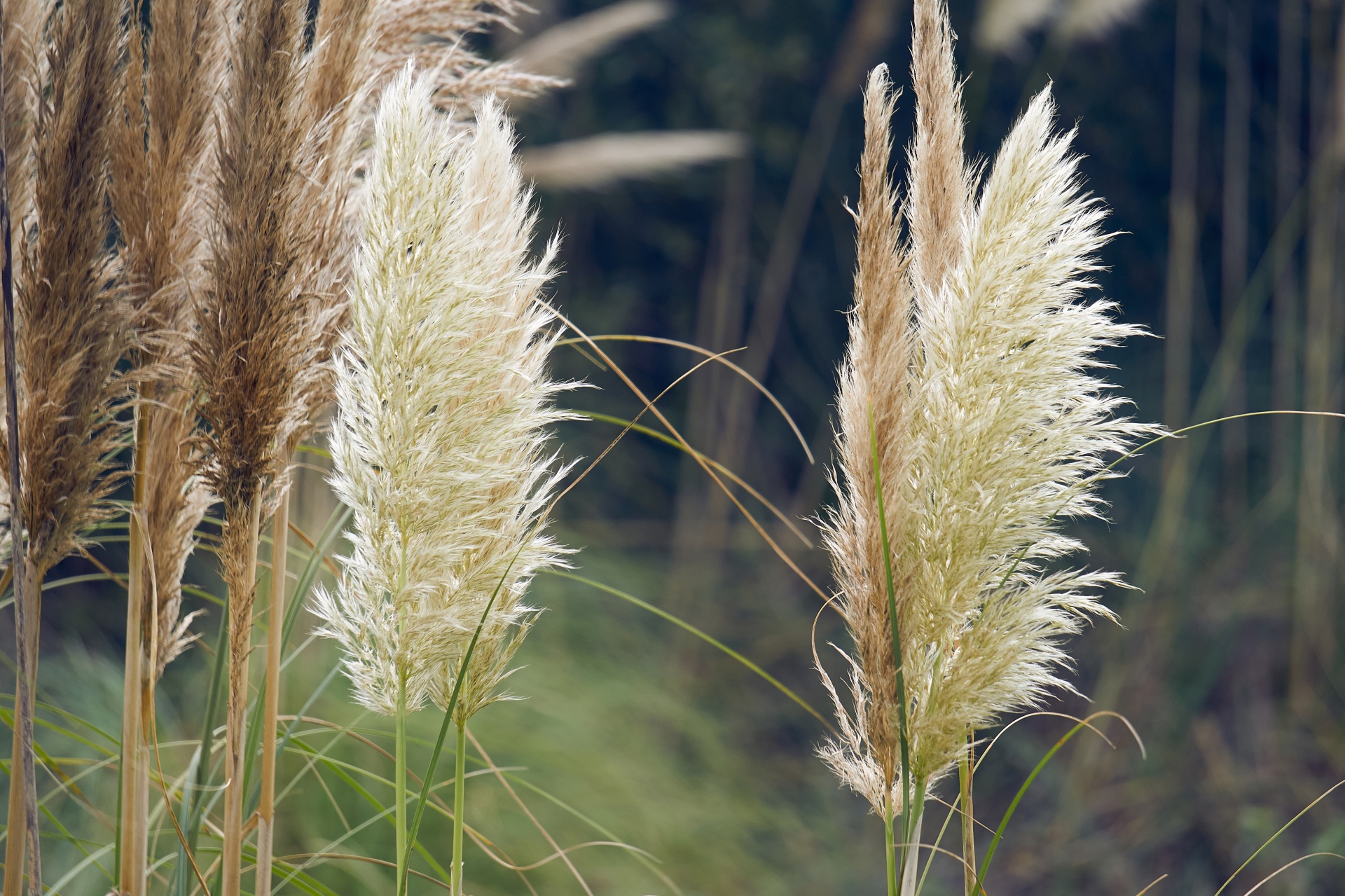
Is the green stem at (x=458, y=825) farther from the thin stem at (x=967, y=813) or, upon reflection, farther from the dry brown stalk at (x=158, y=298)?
the thin stem at (x=967, y=813)

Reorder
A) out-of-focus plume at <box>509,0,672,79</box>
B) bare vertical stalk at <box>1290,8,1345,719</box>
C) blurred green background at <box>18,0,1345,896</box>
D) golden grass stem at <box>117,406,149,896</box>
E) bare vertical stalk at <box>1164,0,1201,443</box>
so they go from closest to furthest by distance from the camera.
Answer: golden grass stem at <box>117,406,149,896</box> < blurred green background at <box>18,0,1345,896</box> < out-of-focus plume at <box>509,0,672,79</box> < bare vertical stalk at <box>1290,8,1345,719</box> < bare vertical stalk at <box>1164,0,1201,443</box>

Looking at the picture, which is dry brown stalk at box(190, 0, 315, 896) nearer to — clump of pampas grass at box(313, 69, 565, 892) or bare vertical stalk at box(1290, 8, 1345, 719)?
clump of pampas grass at box(313, 69, 565, 892)

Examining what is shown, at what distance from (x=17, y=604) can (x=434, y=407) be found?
0.41 metres

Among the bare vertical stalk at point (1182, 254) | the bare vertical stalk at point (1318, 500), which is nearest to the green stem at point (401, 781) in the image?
the bare vertical stalk at point (1182, 254)

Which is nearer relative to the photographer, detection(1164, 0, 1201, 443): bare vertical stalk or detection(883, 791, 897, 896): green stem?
detection(883, 791, 897, 896): green stem

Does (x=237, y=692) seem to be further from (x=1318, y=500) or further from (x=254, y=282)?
(x=1318, y=500)

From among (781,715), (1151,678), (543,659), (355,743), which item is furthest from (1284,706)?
(355,743)

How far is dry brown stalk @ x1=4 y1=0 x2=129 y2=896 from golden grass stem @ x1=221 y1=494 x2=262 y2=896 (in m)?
0.16

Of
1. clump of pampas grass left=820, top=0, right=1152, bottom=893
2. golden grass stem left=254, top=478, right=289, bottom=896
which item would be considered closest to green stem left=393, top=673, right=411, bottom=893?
golden grass stem left=254, top=478, right=289, bottom=896

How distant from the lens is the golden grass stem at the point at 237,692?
2.83 ft

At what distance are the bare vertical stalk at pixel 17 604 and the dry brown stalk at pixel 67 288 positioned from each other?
1cm

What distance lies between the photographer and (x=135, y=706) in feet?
3.05

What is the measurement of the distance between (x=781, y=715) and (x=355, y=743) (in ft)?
9.14

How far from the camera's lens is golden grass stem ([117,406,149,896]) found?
36.5 inches
